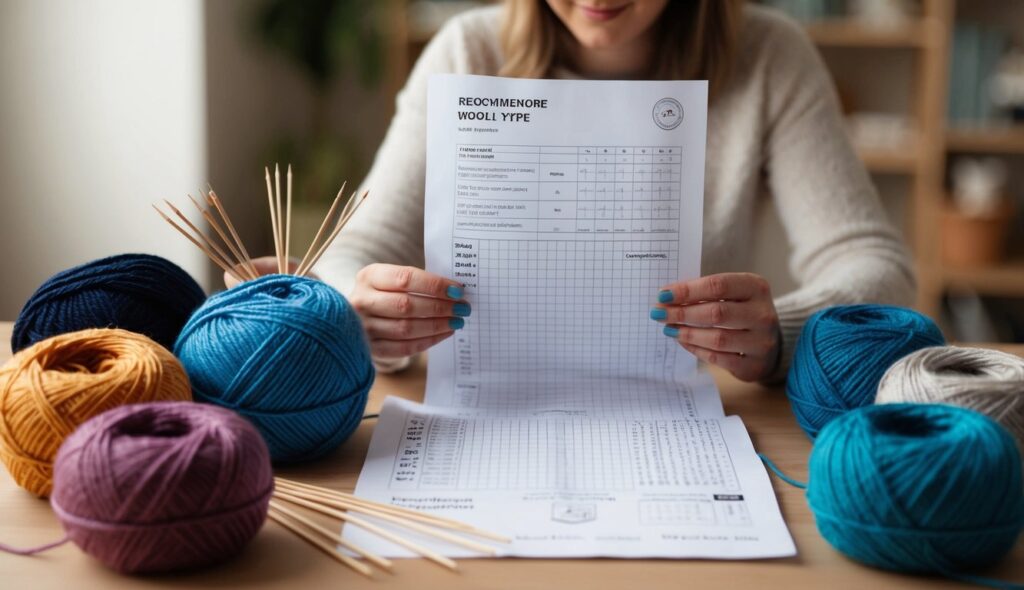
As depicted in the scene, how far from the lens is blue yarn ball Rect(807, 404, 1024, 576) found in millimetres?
584

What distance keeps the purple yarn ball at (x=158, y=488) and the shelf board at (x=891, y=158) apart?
6.68ft

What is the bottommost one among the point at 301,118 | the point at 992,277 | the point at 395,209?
the point at 992,277

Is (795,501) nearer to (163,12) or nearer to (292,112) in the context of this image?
(163,12)

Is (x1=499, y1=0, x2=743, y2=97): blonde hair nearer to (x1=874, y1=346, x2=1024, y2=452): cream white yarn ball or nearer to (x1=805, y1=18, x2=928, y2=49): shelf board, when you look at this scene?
(x1=874, y1=346, x2=1024, y2=452): cream white yarn ball

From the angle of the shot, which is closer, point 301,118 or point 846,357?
point 846,357

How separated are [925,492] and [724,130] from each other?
77cm

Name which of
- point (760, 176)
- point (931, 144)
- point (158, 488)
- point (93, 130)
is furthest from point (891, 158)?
point (158, 488)

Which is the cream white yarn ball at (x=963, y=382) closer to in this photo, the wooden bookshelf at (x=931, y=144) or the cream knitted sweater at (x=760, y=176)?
the cream knitted sweater at (x=760, y=176)

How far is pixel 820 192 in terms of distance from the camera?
1.20 m

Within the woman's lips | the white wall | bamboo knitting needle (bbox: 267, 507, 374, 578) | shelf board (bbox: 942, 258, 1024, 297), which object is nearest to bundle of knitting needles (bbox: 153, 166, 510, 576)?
bamboo knitting needle (bbox: 267, 507, 374, 578)

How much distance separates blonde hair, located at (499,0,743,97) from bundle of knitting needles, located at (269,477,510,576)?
2.26 feet

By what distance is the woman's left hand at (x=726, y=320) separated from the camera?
90cm

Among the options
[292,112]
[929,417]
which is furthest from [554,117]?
[292,112]

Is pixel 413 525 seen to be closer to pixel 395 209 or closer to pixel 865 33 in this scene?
pixel 395 209
